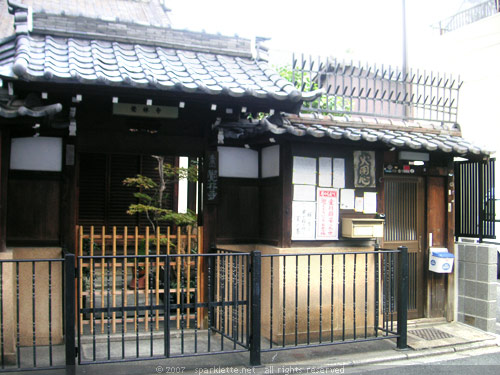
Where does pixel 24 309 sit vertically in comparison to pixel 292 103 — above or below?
below

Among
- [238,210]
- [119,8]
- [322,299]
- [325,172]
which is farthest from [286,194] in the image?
[119,8]

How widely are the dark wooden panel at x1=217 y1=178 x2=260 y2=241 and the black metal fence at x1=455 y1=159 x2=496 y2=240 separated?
4.44m

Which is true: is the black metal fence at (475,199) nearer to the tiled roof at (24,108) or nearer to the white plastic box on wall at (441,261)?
the white plastic box on wall at (441,261)

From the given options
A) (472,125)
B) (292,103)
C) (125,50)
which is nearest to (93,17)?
(125,50)

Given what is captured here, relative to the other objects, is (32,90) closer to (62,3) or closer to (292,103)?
(292,103)

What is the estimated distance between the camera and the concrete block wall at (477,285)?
31.3 ft

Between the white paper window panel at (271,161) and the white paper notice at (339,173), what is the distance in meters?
1.07

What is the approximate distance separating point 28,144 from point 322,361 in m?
5.63

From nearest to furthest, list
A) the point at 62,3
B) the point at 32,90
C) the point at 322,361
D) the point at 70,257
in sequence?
the point at 70,257
the point at 32,90
the point at 322,361
the point at 62,3

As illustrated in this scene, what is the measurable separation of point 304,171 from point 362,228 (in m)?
1.44

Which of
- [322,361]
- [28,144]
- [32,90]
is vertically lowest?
[322,361]

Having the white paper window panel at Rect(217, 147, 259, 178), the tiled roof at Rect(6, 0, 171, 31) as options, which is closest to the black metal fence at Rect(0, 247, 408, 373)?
the white paper window panel at Rect(217, 147, 259, 178)

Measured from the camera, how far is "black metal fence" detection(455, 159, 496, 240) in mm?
10016

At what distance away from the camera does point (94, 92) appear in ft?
23.2
